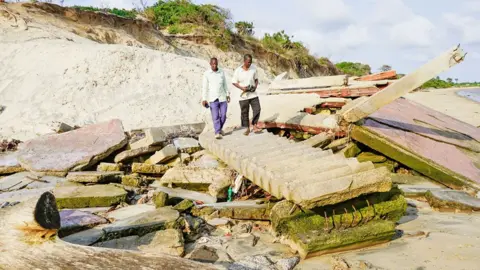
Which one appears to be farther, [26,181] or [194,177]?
[26,181]

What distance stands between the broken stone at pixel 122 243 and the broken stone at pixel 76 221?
454 millimetres

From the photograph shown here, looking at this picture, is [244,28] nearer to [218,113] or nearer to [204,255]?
[218,113]

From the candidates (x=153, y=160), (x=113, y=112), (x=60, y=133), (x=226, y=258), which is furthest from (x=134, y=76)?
(x=226, y=258)

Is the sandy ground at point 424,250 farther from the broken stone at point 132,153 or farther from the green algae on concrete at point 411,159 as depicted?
the broken stone at point 132,153

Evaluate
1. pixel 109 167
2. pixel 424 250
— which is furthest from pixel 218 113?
pixel 424 250

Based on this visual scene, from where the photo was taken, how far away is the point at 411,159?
21.2 feet

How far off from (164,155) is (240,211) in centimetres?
262

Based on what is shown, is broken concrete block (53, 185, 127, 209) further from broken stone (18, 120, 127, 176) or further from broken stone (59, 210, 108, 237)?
broken stone (18, 120, 127, 176)

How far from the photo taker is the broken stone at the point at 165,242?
419 centimetres

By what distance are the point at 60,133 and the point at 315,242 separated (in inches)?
242

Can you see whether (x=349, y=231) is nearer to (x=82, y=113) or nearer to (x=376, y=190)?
(x=376, y=190)

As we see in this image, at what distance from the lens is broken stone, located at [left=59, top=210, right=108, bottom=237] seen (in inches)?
179

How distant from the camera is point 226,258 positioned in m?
4.23

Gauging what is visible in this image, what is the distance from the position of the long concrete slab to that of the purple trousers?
30.4 inches
